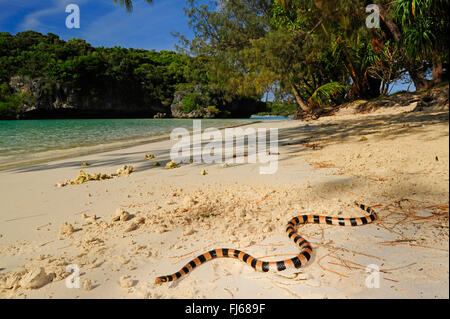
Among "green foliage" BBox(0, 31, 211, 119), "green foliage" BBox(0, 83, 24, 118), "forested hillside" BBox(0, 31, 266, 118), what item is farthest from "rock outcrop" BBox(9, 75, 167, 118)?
"green foliage" BBox(0, 83, 24, 118)

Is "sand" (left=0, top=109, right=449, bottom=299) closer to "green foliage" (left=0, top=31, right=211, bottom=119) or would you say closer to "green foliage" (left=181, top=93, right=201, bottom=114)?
"green foliage" (left=0, top=31, right=211, bottom=119)

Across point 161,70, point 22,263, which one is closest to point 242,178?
point 22,263

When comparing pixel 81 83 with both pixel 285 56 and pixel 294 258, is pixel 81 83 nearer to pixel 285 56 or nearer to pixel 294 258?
pixel 285 56

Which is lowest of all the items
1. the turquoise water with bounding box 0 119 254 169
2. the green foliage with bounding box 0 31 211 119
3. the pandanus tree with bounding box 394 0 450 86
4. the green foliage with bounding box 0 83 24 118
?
the turquoise water with bounding box 0 119 254 169

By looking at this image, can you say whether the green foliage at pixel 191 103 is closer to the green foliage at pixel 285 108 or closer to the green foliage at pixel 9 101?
the green foliage at pixel 285 108

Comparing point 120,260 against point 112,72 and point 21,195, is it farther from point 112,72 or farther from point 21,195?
point 112,72

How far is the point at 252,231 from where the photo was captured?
225cm

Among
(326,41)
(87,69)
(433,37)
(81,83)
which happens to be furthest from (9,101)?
(433,37)

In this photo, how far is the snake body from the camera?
1.67 metres

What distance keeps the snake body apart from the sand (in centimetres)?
5

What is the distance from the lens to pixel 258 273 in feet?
5.46

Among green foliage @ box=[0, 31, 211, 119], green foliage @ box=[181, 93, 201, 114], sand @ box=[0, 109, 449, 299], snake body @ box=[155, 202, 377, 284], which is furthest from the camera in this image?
green foliage @ box=[181, 93, 201, 114]

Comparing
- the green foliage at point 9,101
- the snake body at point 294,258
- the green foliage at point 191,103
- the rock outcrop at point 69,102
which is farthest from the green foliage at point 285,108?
the green foliage at point 9,101

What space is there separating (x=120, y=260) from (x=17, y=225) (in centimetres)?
177
